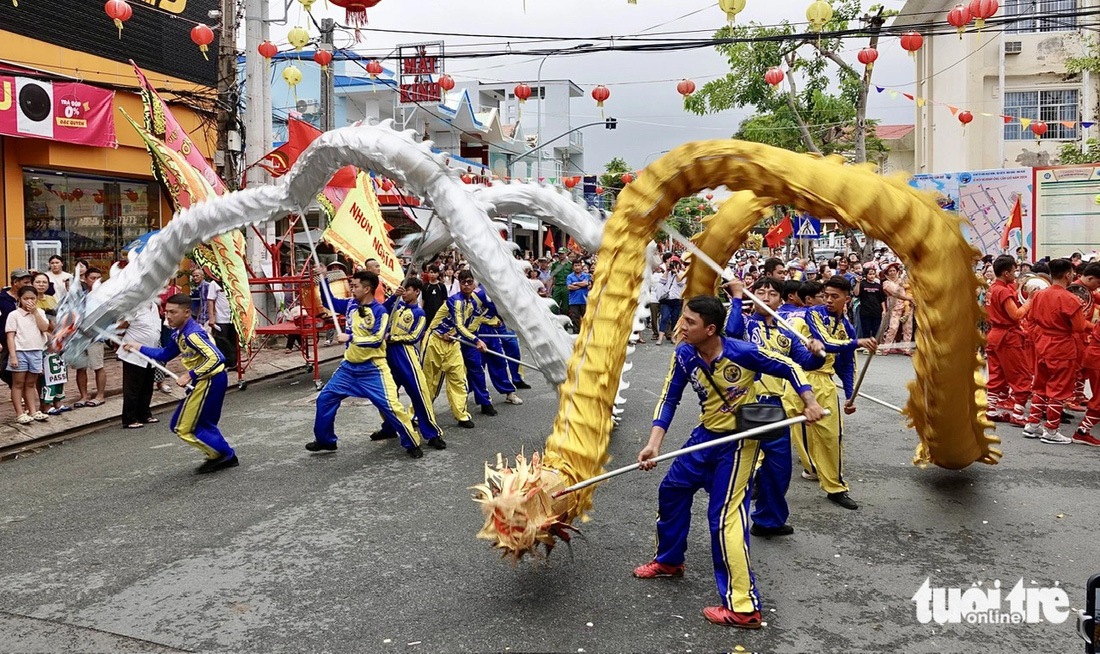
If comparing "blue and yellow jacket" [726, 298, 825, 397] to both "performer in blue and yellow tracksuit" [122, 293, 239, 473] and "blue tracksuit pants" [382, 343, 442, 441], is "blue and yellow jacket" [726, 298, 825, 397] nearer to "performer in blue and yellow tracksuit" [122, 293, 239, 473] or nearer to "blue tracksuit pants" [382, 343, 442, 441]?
"blue tracksuit pants" [382, 343, 442, 441]

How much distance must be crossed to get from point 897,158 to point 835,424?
3687 cm

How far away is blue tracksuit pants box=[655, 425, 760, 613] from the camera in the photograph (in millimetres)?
3766

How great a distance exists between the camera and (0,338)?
8562mm

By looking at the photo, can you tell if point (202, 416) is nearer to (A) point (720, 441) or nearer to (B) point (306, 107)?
(A) point (720, 441)

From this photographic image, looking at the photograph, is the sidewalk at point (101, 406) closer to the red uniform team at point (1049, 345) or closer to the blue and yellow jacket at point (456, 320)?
the blue and yellow jacket at point (456, 320)

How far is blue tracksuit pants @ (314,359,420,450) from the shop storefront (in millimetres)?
6751

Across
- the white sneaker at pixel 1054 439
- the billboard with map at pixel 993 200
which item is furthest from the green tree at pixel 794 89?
the white sneaker at pixel 1054 439

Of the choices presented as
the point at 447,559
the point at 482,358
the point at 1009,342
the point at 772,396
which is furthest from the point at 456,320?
the point at 1009,342

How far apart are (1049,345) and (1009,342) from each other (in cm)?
66

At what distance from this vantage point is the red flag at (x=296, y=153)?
10500 mm

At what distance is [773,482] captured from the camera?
4.89 meters

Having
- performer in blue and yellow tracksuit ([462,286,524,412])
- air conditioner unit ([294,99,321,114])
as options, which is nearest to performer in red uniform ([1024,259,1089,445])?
performer in blue and yellow tracksuit ([462,286,524,412])

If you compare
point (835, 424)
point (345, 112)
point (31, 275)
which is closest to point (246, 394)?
point (31, 275)

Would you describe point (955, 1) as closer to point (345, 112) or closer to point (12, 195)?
point (345, 112)
